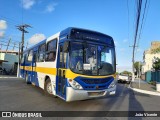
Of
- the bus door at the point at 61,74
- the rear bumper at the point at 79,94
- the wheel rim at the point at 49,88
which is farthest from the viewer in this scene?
the wheel rim at the point at 49,88

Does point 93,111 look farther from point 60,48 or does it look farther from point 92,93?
point 60,48

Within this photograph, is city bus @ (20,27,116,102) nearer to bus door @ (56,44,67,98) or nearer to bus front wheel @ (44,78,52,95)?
bus door @ (56,44,67,98)

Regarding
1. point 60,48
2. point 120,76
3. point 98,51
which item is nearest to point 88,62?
point 98,51

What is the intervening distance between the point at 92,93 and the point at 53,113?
183 cm

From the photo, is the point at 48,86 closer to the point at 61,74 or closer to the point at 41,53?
the point at 61,74

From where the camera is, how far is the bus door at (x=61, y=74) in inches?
327

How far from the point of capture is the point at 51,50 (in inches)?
405

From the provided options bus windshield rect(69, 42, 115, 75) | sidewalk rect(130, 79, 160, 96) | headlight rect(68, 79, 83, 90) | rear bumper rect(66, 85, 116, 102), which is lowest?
sidewalk rect(130, 79, 160, 96)

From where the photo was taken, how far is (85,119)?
22.5 feet

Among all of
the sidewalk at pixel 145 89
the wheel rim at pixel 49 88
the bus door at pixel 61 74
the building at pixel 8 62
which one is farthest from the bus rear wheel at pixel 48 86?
the building at pixel 8 62

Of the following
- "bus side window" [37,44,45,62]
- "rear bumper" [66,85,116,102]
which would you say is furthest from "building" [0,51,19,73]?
"rear bumper" [66,85,116,102]

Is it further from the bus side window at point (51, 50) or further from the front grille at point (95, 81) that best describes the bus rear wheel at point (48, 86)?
the front grille at point (95, 81)

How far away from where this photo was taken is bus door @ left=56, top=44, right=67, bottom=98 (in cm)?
831

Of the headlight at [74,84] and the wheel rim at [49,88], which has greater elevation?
the headlight at [74,84]
